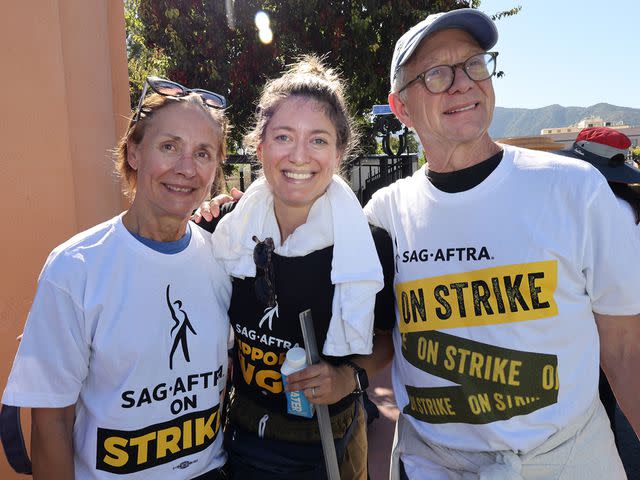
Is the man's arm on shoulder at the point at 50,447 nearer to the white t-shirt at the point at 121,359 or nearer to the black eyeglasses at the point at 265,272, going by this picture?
the white t-shirt at the point at 121,359

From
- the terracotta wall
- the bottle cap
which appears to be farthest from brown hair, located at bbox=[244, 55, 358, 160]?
the terracotta wall

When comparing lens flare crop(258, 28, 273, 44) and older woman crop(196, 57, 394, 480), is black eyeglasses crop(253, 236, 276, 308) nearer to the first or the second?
older woman crop(196, 57, 394, 480)

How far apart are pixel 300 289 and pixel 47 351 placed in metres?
0.86

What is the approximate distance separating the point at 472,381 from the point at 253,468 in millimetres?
869

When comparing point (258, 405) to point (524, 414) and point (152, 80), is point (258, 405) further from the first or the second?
point (152, 80)

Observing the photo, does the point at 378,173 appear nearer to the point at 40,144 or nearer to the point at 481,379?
the point at 40,144

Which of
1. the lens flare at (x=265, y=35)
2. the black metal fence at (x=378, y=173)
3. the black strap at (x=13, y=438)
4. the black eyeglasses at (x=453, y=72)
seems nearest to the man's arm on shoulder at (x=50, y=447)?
the black strap at (x=13, y=438)

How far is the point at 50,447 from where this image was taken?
1.49 meters

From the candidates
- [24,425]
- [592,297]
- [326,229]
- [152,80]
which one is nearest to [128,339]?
[326,229]

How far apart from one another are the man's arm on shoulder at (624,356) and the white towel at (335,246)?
2.51ft

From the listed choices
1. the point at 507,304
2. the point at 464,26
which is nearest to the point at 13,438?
the point at 507,304

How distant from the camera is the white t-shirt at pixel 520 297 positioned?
148 cm

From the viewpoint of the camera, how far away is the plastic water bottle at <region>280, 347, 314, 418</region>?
5.35 feet

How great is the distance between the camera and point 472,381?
155 cm
